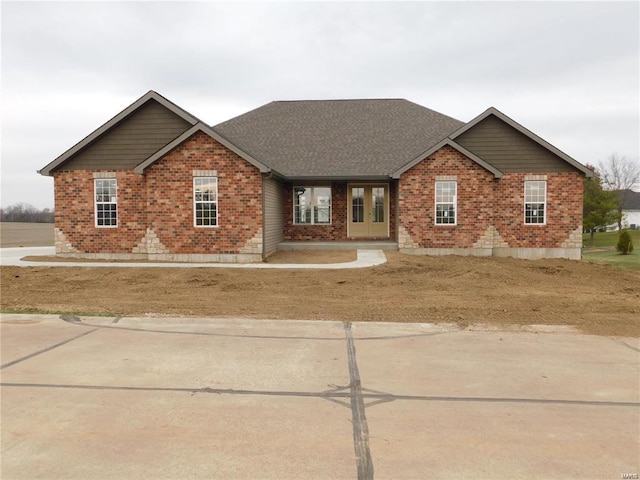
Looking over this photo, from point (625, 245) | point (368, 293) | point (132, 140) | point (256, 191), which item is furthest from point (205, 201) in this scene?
point (625, 245)

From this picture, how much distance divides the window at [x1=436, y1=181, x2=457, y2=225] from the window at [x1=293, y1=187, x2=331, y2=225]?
5102 millimetres

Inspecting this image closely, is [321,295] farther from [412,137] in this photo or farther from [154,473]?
[412,137]

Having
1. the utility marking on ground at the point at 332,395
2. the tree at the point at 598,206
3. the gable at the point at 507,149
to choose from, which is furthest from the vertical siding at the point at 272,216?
the tree at the point at 598,206

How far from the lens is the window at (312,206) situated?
2103cm

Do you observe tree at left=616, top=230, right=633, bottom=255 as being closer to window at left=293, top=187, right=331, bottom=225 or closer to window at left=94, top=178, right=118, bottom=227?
window at left=293, top=187, right=331, bottom=225

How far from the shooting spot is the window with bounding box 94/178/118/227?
1773 centimetres

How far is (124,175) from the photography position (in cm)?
1772

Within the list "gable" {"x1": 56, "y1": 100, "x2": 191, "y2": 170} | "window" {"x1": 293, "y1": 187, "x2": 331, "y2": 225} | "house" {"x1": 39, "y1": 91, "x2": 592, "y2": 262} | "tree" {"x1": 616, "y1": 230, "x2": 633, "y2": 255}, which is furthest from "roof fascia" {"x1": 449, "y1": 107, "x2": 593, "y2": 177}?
"gable" {"x1": 56, "y1": 100, "x2": 191, "y2": 170}

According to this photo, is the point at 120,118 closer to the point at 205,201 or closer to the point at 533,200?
the point at 205,201

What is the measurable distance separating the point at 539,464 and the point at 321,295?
747 centimetres

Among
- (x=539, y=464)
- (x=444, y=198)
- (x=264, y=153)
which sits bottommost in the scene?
(x=539, y=464)

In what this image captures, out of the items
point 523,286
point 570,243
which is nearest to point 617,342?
point 523,286

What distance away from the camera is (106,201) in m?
17.8

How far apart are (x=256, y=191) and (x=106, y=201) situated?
19.9 ft
